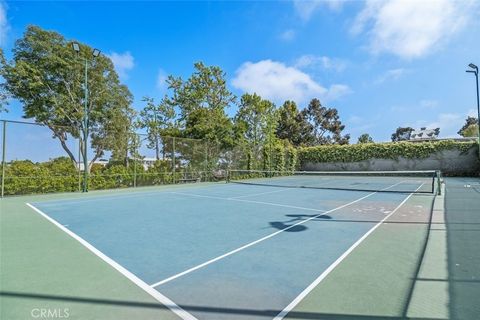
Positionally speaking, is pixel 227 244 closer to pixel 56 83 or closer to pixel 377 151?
pixel 56 83

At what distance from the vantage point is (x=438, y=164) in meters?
24.3

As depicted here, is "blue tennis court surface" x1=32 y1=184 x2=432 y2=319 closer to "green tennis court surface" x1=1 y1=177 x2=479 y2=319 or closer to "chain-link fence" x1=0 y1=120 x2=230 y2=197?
"green tennis court surface" x1=1 y1=177 x2=479 y2=319

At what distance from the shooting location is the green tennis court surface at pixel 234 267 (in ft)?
8.86

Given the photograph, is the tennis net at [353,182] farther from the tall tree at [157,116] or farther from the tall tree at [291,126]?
the tall tree at [291,126]

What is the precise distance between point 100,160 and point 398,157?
78.4 feet

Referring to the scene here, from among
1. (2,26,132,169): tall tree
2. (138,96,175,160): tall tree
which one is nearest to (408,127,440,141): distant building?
(138,96,175,160): tall tree

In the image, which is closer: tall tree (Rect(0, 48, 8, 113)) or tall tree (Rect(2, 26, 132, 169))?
tall tree (Rect(0, 48, 8, 113))

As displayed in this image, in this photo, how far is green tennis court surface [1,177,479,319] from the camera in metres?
2.70

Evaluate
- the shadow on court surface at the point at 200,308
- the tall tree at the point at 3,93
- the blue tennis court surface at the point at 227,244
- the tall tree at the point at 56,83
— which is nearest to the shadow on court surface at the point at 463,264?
the shadow on court surface at the point at 200,308

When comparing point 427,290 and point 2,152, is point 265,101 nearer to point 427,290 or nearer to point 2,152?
point 2,152

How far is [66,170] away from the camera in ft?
42.9

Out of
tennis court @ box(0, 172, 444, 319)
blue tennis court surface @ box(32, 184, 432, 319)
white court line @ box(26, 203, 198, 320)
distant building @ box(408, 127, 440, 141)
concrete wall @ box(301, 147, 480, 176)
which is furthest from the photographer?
distant building @ box(408, 127, 440, 141)

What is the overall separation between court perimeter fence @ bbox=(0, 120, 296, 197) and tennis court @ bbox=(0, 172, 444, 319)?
4.81m

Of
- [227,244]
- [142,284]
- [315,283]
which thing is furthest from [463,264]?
[142,284]
